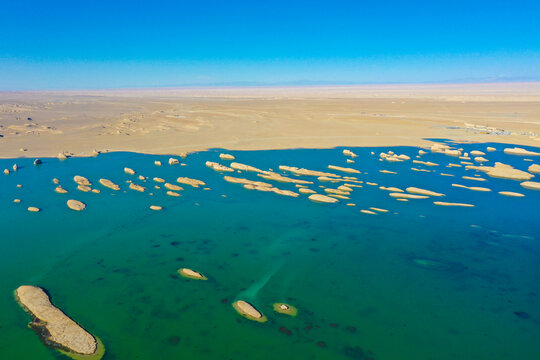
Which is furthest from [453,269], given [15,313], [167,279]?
[15,313]

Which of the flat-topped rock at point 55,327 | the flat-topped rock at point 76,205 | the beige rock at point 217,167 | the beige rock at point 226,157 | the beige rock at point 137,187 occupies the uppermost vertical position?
the beige rock at point 226,157

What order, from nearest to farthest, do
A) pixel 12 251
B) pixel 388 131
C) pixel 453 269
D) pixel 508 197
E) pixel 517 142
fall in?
pixel 453 269 → pixel 12 251 → pixel 508 197 → pixel 517 142 → pixel 388 131

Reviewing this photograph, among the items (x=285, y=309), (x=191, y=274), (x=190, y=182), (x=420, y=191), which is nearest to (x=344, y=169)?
(x=420, y=191)

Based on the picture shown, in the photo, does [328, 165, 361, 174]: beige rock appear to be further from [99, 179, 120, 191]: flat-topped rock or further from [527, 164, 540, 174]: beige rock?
[99, 179, 120, 191]: flat-topped rock

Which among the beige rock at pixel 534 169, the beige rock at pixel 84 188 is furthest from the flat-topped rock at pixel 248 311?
the beige rock at pixel 534 169

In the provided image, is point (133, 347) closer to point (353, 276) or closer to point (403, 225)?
point (353, 276)

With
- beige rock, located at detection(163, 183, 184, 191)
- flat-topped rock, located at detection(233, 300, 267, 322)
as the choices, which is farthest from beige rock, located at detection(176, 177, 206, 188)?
flat-topped rock, located at detection(233, 300, 267, 322)

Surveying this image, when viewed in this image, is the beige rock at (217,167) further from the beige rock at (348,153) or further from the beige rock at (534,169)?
the beige rock at (534,169)
